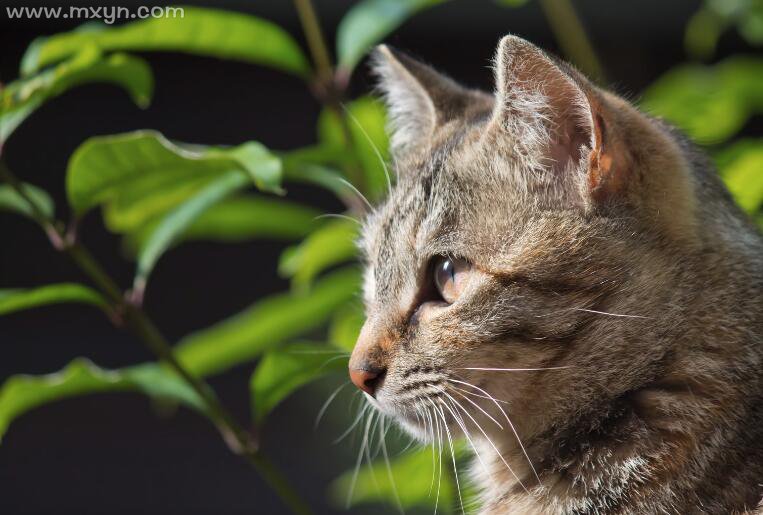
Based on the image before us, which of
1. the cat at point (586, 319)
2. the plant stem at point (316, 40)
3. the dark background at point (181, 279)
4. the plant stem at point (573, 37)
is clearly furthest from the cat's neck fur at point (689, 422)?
the dark background at point (181, 279)

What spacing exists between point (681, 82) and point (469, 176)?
761 mm

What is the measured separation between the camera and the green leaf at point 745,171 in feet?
4.70

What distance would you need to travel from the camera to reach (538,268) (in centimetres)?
107

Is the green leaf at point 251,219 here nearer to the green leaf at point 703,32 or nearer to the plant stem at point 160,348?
the plant stem at point 160,348

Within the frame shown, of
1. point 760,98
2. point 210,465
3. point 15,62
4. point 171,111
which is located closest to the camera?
point 760,98

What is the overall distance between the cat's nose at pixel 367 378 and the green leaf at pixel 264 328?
1.11ft

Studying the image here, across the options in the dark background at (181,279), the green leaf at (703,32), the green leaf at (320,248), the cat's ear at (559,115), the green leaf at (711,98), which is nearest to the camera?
the cat's ear at (559,115)

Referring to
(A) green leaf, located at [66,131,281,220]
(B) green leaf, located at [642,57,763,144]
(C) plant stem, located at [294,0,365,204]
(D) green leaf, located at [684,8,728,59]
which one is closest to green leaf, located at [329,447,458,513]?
(C) plant stem, located at [294,0,365,204]

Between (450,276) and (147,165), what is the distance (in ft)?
1.27

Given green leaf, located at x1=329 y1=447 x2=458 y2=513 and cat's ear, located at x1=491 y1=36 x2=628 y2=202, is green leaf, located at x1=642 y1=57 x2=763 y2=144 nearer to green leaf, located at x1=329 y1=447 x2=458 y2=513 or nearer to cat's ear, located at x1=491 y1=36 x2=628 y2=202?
cat's ear, located at x1=491 y1=36 x2=628 y2=202

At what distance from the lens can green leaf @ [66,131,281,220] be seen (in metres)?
1.08

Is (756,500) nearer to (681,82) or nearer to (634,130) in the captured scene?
(634,130)

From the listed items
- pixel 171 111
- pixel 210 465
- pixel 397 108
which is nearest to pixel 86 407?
pixel 210 465

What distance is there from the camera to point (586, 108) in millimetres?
1032
